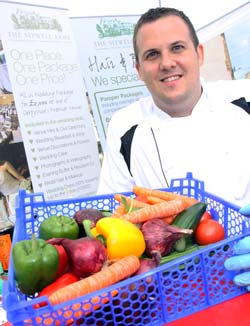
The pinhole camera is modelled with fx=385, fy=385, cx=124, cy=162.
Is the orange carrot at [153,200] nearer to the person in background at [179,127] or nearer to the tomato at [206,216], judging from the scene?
the tomato at [206,216]

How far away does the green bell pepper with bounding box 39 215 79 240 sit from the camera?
79 centimetres

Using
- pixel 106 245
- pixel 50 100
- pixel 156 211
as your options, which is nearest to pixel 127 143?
pixel 50 100

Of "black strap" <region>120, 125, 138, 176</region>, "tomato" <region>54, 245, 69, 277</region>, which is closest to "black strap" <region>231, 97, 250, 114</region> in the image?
"black strap" <region>120, 125, 138, 176</region>

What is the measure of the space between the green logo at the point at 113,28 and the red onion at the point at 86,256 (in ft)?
4.87

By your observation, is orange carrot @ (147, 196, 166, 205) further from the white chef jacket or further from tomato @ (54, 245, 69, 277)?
the white chef jacket

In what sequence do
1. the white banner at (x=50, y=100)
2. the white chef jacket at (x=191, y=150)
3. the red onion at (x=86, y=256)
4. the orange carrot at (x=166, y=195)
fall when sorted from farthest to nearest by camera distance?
the white banner at (x=50, y=100)
the white chef jacket at (x=191, y=150)
the orange carrot at (x=166, y=195)
the red onion at (x=86, y=256)

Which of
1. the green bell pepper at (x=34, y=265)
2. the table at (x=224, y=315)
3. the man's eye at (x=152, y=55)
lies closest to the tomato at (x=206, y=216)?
the table at (x=224, y=315)

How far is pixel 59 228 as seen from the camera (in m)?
0.79

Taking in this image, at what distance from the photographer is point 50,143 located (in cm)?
165

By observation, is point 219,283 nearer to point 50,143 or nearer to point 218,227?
point 218,227

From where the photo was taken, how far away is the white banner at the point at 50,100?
1.56 m

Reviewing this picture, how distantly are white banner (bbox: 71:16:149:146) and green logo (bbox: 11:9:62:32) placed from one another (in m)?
0.13

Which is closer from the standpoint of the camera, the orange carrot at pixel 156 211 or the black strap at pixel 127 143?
the orange carrot at pixel 156 211

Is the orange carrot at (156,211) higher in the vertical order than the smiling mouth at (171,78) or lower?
lower
